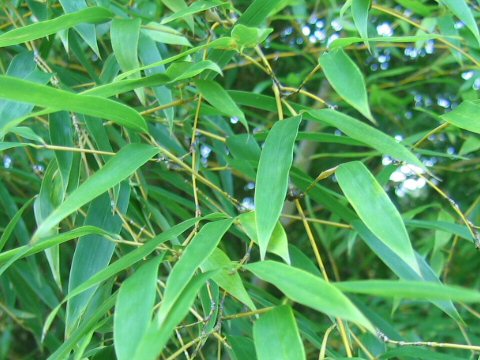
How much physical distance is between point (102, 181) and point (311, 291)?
184 millimetres

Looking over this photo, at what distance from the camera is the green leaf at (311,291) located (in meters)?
0.44

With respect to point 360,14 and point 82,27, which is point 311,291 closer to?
point 360,14

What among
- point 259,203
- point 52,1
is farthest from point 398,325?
point 259,203

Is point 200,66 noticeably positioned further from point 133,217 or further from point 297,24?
point 297,24

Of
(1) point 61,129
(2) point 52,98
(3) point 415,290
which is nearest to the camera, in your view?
(3) point 415,290

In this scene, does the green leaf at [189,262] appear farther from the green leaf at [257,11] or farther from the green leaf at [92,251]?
the green leaf at [257,11]

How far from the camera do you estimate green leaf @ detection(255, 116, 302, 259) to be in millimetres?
539

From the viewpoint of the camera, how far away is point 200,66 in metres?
0.65

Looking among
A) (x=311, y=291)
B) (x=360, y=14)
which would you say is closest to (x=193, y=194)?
(x=360, y=14)

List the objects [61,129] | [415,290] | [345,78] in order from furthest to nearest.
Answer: [61,129]
[345,78]
[415,290]

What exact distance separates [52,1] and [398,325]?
842mm

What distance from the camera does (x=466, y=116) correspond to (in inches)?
26.1


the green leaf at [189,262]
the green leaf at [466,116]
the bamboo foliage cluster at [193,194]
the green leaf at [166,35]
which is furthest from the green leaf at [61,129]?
the green leaf at [466,116]

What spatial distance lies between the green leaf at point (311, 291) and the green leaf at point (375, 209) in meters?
0.07
